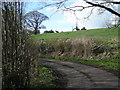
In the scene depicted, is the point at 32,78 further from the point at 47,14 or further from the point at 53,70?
the point at 47,14

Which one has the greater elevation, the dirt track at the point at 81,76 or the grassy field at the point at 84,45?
the grassy field at the point at 84,45

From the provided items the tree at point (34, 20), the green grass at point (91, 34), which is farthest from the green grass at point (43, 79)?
the tree at point (34, 20)

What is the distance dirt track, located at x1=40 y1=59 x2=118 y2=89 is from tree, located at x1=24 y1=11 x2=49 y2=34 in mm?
697

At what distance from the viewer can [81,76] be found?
300 centimetres

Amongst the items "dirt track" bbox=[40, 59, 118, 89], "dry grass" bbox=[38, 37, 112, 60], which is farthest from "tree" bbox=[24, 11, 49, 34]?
"dirt track" bbox=[40, 59, 118, 89]

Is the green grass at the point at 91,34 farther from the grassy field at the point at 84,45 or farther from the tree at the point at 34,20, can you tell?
the tree at the point at 34,20

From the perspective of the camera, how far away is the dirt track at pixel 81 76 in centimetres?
253

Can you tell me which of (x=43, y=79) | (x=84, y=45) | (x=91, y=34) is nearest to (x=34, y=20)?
(x=43, y=79)

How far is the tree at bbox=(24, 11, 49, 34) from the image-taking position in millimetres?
2496

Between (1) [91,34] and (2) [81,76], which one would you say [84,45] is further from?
(2) [81,76]

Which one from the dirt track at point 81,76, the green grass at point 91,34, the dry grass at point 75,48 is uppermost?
the green grass at point 91,34

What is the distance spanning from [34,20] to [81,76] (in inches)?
54.8

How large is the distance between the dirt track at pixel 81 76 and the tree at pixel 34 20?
70 centimetres

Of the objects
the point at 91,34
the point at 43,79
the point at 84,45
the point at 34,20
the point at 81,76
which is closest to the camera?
the point at 34,20
